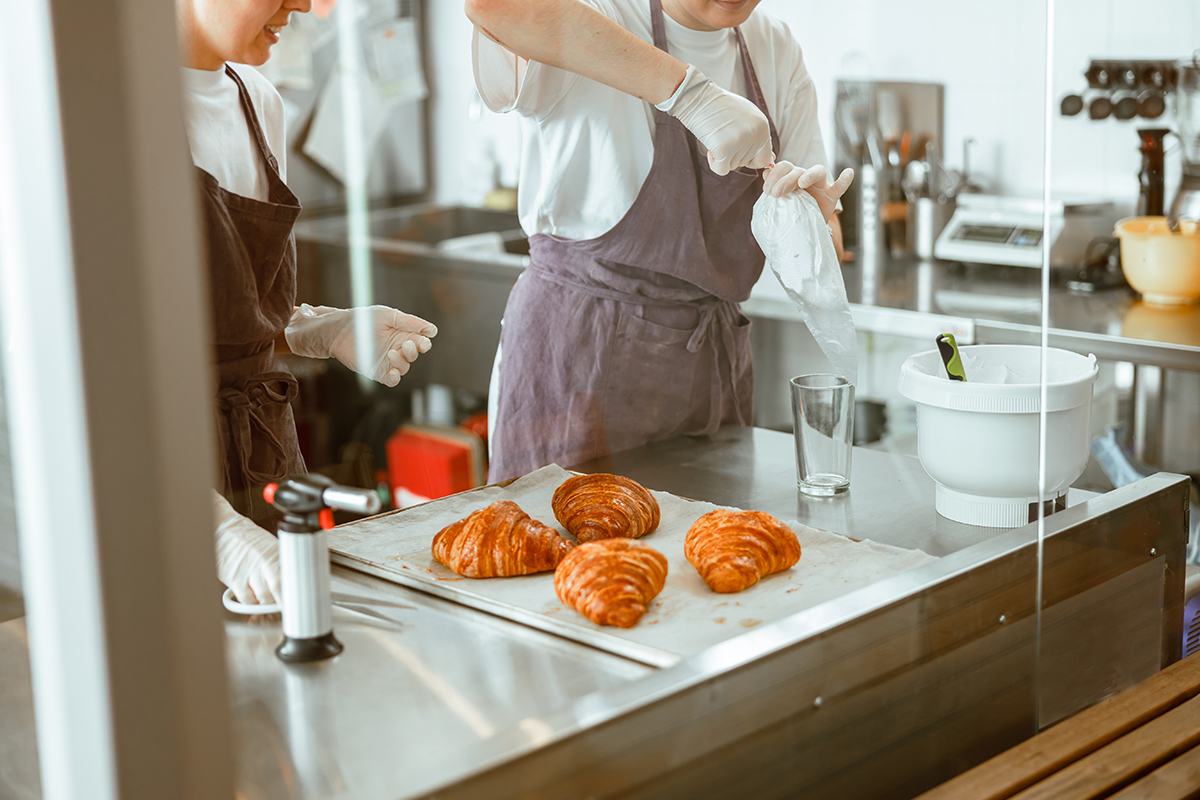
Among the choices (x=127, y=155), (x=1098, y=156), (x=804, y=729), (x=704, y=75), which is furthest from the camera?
(x=1098, y=156)

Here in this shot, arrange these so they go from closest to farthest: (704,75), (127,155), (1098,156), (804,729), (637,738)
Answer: (127,155)
(637,738)
(804,729)
(704,75)
(1098,156)

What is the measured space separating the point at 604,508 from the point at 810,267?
1.06 feet

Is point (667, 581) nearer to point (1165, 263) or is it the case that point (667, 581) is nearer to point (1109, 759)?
point (1109, 759)

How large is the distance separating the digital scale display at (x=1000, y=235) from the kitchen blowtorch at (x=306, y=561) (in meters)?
1.81

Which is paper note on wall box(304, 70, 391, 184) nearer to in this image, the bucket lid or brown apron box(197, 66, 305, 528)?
brown apron box(197, 66, 305, 528)

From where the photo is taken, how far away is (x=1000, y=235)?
2404 millimetres

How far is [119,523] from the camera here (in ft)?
1.91

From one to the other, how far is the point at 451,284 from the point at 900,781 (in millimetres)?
604

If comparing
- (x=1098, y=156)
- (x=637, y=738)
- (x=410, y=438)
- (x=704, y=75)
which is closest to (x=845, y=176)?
(x=704, y=75)

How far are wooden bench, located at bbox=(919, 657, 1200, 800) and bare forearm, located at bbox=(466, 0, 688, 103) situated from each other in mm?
634

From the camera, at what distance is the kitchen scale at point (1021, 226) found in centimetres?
238

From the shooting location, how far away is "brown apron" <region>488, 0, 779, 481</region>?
43.1 inches

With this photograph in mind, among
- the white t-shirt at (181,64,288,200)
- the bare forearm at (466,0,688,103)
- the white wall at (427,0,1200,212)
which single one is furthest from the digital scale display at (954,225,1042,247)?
the white t-shirt at (181,64,288,200)

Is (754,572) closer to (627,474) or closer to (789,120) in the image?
(627,474)
